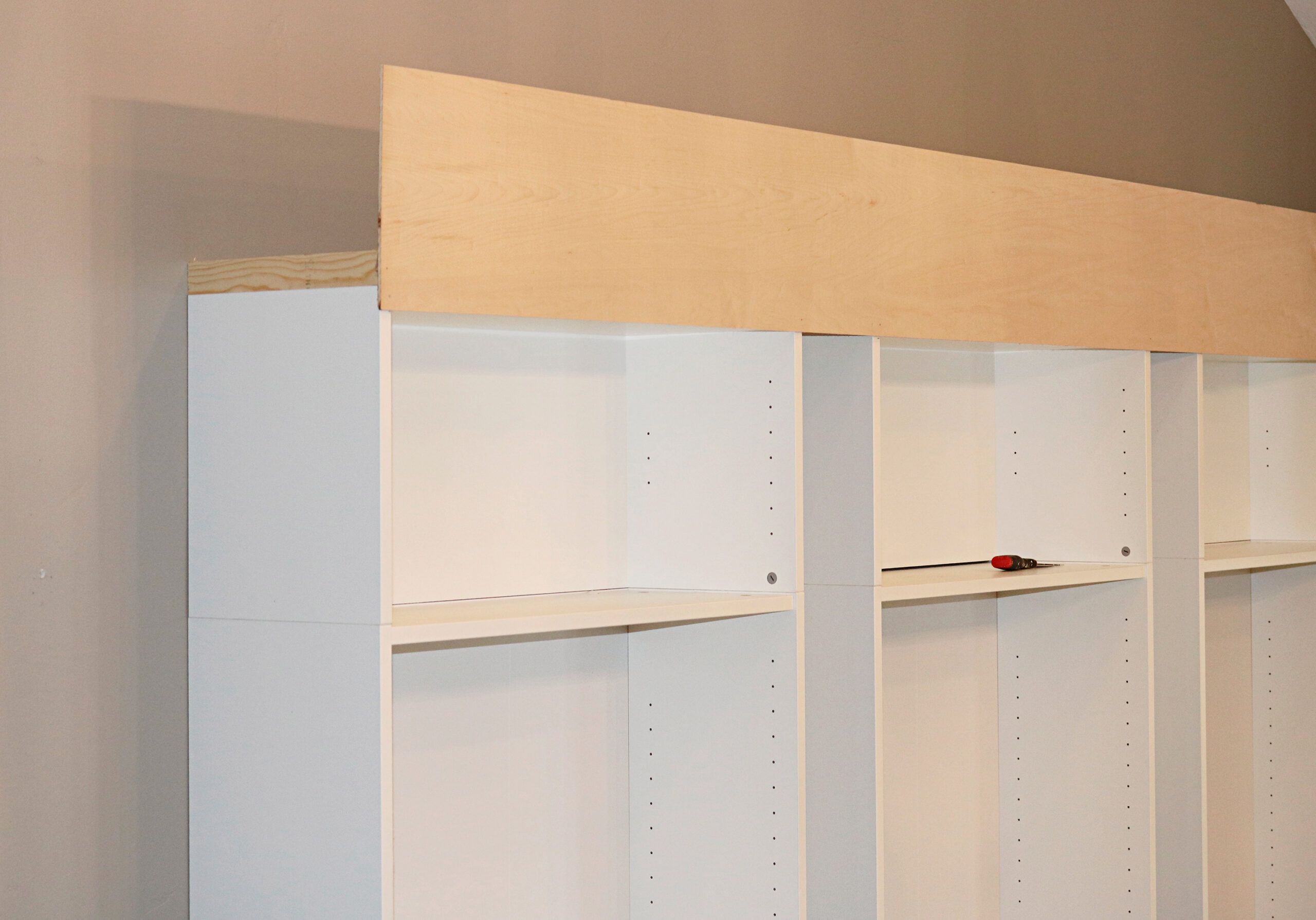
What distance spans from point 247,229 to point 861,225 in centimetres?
88

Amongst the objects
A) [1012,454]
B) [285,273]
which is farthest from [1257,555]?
[285,273]

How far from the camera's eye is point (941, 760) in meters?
2.46

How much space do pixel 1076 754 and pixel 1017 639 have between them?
0.80 feet

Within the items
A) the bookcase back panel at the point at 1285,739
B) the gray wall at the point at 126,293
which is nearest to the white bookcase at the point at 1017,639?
the bookcase back panel at the point at 1285,739

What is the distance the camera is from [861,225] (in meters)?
1.94

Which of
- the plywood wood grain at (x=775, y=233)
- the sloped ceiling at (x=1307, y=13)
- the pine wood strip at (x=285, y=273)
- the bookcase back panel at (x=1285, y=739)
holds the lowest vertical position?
the bookcase back panel at (x=1285, y=739)

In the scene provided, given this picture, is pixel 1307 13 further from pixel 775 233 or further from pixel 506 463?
pixel 506 463

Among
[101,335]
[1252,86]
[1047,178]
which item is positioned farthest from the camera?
[1252,86]

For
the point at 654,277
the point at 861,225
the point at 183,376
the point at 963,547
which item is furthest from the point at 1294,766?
the point at 183,376

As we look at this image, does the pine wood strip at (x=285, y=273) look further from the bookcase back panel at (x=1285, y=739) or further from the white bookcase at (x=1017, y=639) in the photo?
the bookcase back panel at (x=1285, y=739)

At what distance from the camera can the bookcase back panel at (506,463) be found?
1.77 meters

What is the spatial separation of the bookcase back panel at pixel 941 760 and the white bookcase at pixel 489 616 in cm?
54

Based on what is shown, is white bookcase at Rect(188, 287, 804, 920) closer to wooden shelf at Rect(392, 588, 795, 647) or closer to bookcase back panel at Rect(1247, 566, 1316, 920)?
wooden shelf at Rect(392, 588, 795, 647)

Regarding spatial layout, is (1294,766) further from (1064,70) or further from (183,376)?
(183,376)
